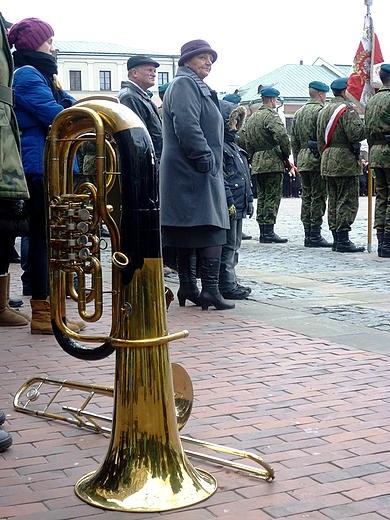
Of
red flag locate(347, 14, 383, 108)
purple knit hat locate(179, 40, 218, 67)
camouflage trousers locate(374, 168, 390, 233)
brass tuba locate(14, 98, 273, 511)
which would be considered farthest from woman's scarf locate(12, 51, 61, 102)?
red flag locate(347, 14, 383, 108)

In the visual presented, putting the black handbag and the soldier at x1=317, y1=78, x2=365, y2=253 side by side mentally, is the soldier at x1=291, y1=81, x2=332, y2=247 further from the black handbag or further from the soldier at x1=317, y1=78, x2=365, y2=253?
the black handbag

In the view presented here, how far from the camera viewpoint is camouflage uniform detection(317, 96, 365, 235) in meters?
10.8

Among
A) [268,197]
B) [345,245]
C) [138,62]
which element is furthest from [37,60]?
[268,197]

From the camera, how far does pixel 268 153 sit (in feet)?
41.1

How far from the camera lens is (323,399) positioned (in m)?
3.92

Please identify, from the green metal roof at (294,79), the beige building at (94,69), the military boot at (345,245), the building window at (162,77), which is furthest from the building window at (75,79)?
the military boot at (345,245)

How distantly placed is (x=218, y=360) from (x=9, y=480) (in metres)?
2.00

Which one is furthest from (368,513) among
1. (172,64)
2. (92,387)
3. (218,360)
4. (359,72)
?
(172,64)

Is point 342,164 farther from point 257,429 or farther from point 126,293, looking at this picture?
point 126,293

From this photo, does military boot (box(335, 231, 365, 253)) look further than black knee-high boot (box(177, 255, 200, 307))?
Yes

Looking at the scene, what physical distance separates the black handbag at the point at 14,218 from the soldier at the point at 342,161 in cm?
625

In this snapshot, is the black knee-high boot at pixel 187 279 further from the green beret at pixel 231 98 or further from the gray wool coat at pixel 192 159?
the green beret at pixel 231 98

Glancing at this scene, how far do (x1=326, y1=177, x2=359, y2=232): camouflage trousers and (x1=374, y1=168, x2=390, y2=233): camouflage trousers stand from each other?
22.0 inches

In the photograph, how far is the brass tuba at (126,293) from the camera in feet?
8.43
